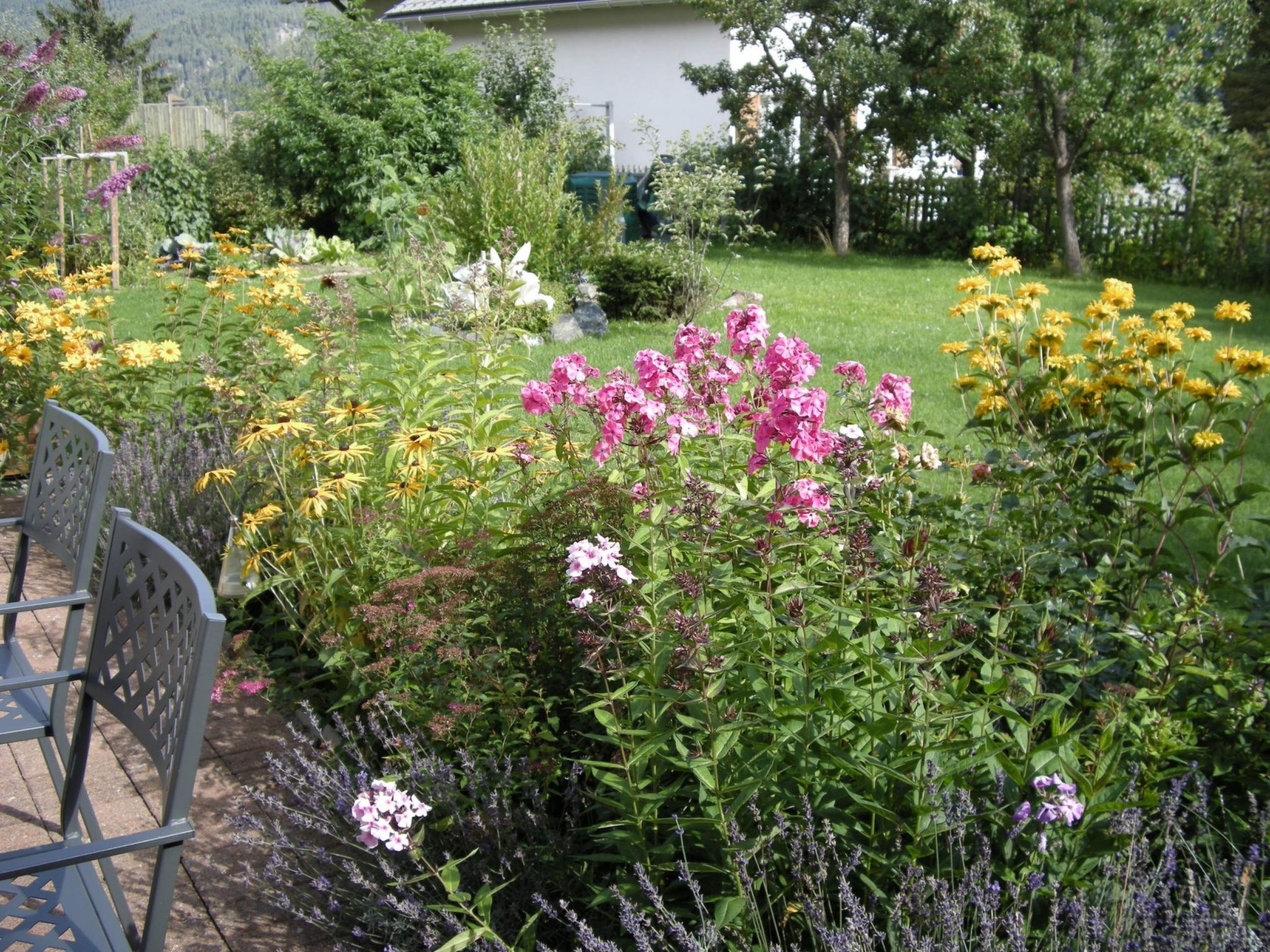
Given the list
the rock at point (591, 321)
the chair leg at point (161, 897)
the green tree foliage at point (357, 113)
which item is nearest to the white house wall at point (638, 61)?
the green tree foliage at point (357, 113)

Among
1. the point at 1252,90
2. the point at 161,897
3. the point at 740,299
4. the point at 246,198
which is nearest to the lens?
the point at 161,897

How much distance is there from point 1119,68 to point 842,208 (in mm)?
4507

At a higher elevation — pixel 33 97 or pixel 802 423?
pixel 33 97

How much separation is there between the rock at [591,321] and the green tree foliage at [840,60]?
7.26m

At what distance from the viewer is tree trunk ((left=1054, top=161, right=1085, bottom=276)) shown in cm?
1313

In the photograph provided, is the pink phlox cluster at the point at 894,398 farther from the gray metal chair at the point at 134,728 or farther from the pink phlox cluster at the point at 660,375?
the gray metal chair at the point at 134,728

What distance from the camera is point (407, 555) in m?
2.94

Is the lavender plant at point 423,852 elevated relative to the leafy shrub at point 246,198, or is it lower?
lower

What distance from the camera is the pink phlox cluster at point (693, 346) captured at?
9.18 ft

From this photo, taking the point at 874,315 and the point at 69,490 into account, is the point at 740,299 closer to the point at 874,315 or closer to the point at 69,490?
Answer: the point at 874,315

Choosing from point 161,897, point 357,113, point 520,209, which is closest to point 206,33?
point 357,113

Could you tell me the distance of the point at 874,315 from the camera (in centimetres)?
1040

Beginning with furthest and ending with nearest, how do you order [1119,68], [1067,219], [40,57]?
[1067,219], [1119,68], [40,57]

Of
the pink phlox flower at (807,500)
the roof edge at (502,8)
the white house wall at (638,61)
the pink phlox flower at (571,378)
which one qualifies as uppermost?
the roof edge at (502,8)
